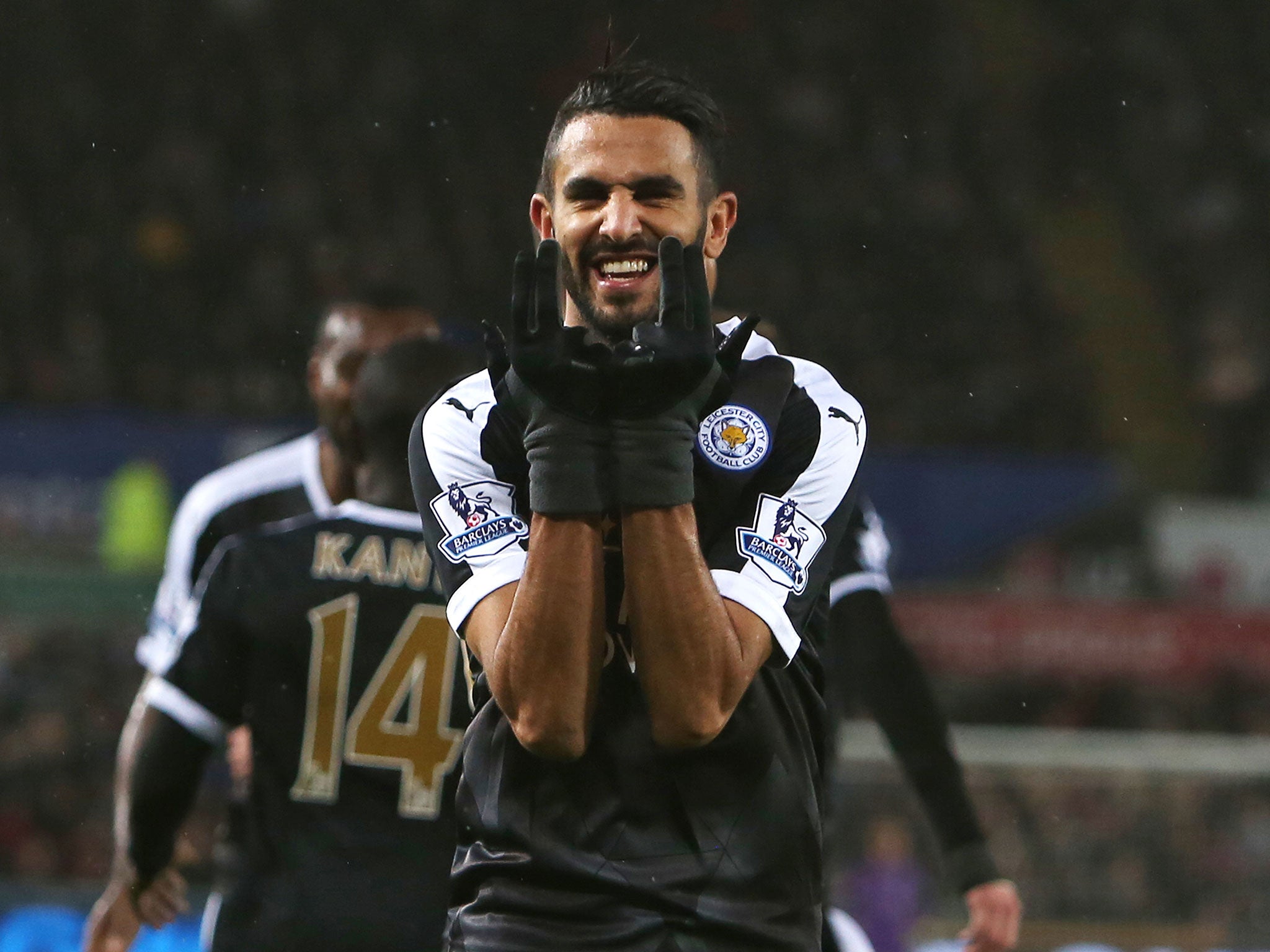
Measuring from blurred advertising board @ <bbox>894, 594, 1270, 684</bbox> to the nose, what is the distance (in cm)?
817

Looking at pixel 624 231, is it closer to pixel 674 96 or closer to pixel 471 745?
pixel 674 96

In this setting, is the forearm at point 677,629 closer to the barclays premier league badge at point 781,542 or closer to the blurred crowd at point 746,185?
the barclays premier league badge at point 781,542

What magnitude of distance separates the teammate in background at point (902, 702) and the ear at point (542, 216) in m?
1.26

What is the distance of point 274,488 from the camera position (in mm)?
3816

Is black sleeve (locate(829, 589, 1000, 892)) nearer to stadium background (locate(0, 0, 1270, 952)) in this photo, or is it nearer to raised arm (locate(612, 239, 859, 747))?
raised arm (locate(612, 239, 859, 747))

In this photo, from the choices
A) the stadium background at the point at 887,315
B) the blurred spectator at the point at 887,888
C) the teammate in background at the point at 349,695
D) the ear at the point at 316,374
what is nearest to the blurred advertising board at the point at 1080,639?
the stadium background at the point at 887,315

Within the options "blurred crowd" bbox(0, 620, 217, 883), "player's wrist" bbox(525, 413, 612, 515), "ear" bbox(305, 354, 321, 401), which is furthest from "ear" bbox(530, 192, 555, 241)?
"blurred crowd" bbox(0, 620, 217, 883)

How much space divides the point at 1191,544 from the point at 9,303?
24.1 feet

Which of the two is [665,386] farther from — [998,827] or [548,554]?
[998,827]

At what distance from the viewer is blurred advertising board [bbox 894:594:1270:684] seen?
32.4 ft

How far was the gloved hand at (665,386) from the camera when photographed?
1.72 metres

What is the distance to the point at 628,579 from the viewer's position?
175cm

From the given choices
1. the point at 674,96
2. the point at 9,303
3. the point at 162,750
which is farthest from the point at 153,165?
the point at 674,96

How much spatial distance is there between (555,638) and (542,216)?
0.54 meters
